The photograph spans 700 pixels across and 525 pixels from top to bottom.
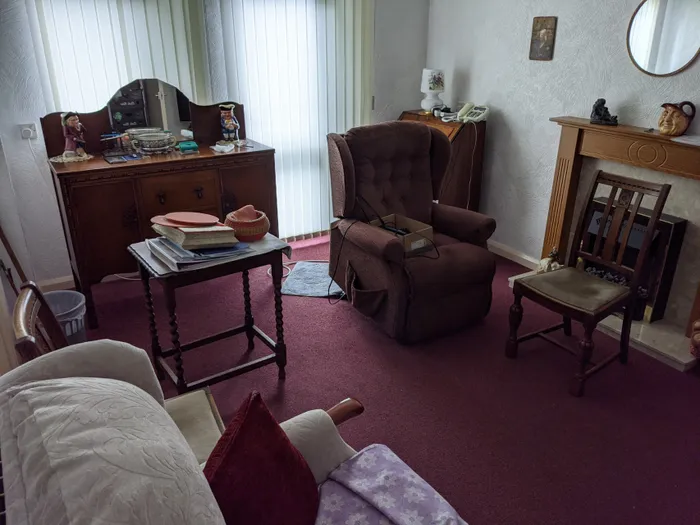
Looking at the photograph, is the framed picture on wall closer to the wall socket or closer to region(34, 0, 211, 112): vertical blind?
region(34, 0, 211, 112): vertical blind

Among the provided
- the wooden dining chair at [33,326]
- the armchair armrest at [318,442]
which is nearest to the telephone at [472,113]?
the armchair armrest at [318,442]

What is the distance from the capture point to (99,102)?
121 inches

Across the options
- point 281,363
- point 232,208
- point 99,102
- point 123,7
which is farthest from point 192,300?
point 123,7

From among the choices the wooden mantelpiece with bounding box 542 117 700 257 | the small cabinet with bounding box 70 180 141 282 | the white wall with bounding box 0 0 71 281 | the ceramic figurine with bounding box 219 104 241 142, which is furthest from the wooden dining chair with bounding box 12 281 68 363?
the wooden mantelpiece with bounding box 542 117 700 257

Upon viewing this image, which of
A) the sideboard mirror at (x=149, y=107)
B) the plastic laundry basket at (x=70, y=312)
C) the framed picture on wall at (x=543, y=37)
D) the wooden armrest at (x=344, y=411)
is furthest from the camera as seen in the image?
the framed picture on wall at (x=543, y=37)

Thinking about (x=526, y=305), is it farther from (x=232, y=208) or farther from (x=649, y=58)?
(x=232, y=208)

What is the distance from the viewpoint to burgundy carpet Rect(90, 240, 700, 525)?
1.86 metres

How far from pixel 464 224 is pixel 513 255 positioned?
1.04m

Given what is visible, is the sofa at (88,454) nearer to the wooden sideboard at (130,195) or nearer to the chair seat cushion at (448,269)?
the chair seat cushion at (448,269)

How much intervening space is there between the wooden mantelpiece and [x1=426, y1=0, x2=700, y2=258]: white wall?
0.52ft

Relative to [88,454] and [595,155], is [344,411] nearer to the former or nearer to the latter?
[88,454]

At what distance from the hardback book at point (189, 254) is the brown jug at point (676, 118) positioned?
2170 millimetres

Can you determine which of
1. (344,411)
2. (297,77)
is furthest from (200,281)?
(297,77)

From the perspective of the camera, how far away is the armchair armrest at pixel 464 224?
2.91 m
